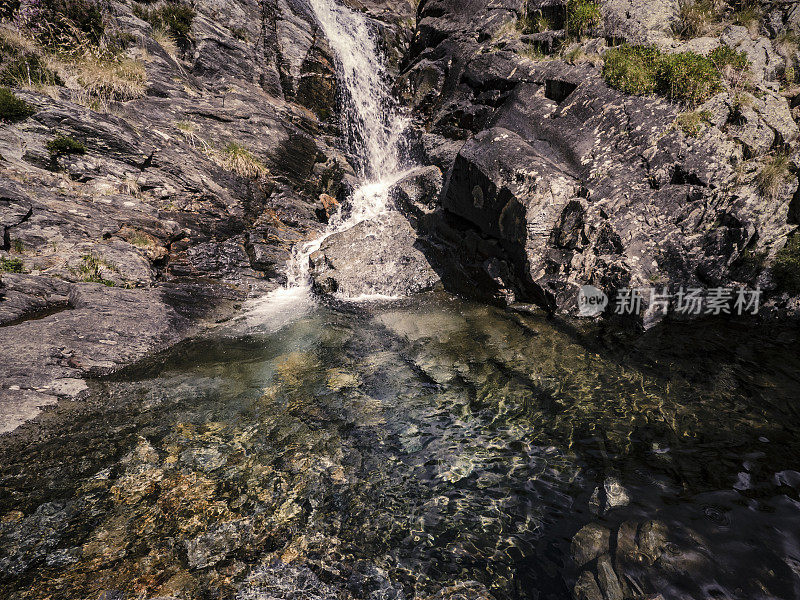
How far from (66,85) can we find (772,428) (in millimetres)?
18984

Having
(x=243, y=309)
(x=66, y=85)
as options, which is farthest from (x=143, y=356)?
(x=66, y=85)

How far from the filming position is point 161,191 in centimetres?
1173

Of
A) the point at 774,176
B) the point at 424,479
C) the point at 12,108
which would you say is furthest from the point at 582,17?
the point at 12,108

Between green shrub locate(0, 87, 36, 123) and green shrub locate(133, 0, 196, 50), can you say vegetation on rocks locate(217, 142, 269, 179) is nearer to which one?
green shrub locate(0, 87, 36, 123)

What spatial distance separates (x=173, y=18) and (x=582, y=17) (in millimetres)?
16305

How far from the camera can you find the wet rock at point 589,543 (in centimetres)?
329

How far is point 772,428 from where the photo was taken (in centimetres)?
482

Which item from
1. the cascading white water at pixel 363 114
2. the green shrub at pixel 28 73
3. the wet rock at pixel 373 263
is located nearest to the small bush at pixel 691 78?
the wet rock at pixel 373 263

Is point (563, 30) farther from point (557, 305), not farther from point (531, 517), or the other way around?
point (531, 517)

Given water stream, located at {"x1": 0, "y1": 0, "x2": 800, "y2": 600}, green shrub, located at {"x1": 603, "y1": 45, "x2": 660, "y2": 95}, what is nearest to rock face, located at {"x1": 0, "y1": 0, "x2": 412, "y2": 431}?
water stream, located at {"x1": 0, "y1": 0, "x2": 800, "y2": 600}

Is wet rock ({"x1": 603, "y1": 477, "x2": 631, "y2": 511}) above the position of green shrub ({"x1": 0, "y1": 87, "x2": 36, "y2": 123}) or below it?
below

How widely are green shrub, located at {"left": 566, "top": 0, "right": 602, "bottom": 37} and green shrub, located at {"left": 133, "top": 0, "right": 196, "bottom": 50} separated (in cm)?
1553

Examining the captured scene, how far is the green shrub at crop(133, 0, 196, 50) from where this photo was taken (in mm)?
14461
